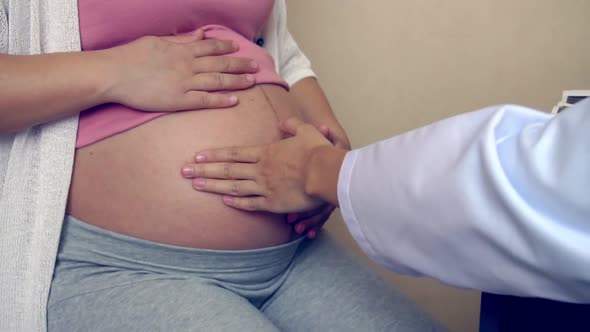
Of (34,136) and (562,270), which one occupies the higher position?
(562,270)

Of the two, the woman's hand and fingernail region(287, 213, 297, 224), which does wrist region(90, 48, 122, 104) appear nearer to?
the woman's hand

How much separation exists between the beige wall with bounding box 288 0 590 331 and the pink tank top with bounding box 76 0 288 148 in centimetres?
54

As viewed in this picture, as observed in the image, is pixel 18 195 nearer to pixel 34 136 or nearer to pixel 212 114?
pixel 34 136

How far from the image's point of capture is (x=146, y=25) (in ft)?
2.48

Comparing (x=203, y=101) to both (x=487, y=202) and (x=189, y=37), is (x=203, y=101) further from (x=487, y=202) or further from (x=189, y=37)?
(x=487, y=202)

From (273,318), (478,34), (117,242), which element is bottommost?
(273,318)

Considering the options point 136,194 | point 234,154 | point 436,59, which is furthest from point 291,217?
point 436,59

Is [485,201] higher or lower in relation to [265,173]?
higher

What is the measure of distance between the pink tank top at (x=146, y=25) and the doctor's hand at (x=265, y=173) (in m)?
0.12

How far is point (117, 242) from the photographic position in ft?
2.16

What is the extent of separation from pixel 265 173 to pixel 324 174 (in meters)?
0.11

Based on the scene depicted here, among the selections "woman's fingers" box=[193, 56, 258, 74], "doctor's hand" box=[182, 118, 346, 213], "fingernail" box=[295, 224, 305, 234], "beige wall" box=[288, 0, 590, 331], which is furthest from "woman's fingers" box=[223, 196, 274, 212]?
"beige wall" box=[288, 0, 590, 331]

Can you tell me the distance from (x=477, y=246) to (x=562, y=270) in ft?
0.26

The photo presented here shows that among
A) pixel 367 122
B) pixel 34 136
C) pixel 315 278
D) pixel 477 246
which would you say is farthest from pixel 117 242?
pixel 367 122
